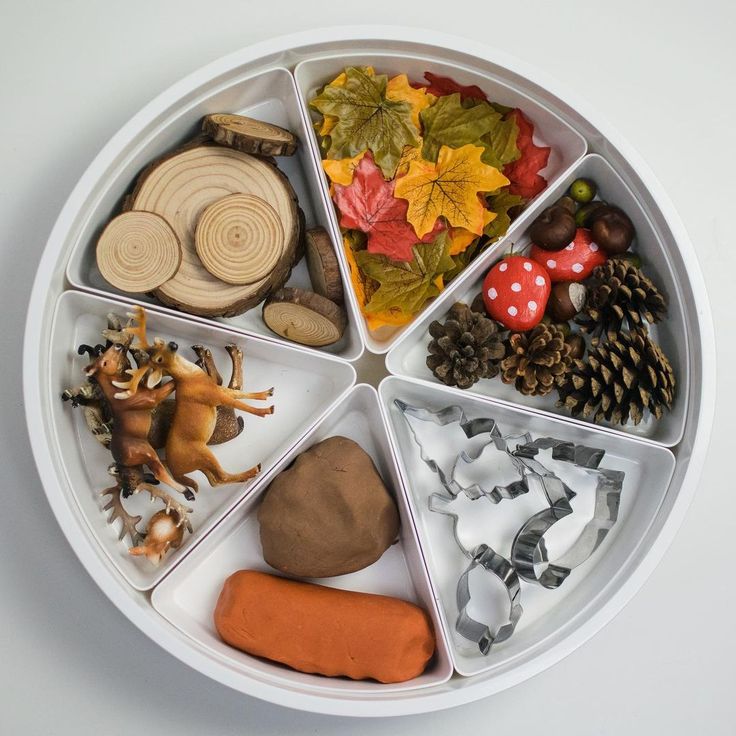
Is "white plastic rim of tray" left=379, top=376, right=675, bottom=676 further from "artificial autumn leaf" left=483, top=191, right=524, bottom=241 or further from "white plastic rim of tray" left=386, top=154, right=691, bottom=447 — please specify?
"artificial autumn leaf" left=483, top=191, right=524, bottom=241

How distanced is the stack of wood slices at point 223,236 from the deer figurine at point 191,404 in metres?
0.08

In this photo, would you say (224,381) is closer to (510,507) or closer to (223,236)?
(223,236)

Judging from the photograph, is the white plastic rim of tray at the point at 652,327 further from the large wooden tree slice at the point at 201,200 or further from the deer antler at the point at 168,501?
the deer antler at the point at 168,501

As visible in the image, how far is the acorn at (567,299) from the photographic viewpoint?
117 centimetres

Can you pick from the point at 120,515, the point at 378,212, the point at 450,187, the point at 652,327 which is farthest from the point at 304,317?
the point at 652,327

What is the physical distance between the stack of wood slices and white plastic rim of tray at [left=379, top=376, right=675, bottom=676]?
0.72 ft

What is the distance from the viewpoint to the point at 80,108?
4.00ft

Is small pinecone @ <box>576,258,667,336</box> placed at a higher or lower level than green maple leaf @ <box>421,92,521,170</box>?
lower

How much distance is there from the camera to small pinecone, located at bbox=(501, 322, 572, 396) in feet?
3.69

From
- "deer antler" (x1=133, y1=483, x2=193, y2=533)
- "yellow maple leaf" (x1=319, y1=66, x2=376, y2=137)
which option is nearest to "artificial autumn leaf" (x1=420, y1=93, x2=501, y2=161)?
"yellow maple leaf" (x1=319, y1=66, x2=376, y2=137)

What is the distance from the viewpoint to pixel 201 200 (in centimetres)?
113

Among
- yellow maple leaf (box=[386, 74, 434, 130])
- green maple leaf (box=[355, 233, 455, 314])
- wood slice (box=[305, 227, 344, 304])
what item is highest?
yellow maple leaf (box=[386, 74, 434, 130])

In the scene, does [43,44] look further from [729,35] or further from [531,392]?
[729,35]

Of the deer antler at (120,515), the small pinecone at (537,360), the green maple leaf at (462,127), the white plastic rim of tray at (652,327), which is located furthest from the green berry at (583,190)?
the deer antler at (120,515)
